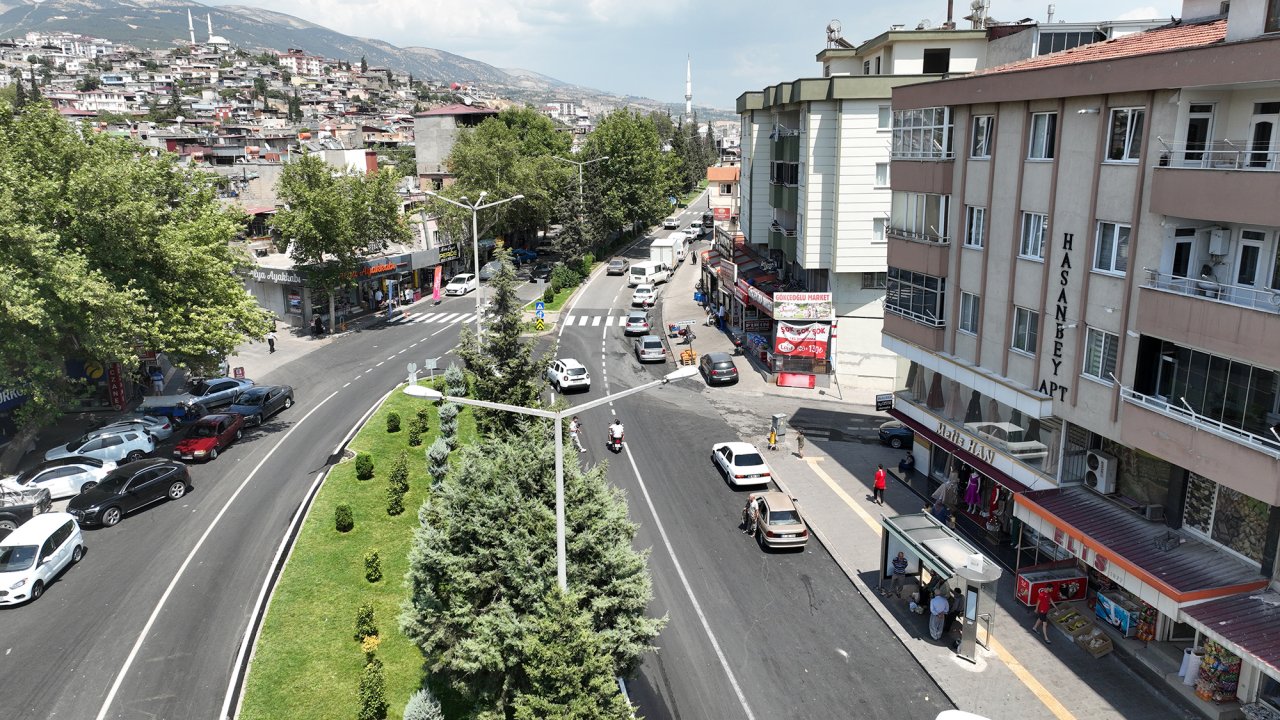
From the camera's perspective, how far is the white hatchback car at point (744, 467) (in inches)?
1237

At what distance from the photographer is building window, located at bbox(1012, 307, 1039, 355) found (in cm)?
2392

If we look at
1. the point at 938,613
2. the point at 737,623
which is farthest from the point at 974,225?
the point at 737,623

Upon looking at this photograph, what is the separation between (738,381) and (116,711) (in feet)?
111

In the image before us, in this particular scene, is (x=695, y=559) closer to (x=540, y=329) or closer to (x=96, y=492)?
(x=96, y=492)

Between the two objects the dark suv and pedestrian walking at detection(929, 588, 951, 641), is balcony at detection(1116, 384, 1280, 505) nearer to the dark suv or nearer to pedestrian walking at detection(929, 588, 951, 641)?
pedestrian walking at detection(929, 588, 951, 641)

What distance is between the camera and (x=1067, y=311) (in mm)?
22281

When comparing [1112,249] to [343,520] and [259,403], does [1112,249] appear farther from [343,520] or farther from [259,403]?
[259,403]

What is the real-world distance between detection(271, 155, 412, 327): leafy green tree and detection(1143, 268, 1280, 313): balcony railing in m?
48.5

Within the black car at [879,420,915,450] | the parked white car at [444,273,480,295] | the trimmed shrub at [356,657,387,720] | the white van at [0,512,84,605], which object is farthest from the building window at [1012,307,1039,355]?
the parked white car at [444,273,480,295]

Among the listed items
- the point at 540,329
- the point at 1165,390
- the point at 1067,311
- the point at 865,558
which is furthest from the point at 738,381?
the point at 1165,390

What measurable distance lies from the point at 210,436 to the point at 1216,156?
3680 centimetres

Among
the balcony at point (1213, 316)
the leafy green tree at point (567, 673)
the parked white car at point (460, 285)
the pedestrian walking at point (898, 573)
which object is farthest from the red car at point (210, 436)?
the parked white car at point (460, 285)

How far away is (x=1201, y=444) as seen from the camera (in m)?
17.6

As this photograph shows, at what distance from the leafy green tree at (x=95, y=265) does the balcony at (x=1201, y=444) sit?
34615mm
